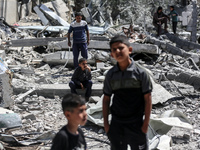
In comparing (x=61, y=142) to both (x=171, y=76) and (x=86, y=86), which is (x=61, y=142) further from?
(x=171, y=76)

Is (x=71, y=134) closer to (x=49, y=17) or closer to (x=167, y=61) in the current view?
(x=167, y=61)

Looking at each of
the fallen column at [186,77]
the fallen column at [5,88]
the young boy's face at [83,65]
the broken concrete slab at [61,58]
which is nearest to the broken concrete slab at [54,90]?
the young boy's face at [83,65]

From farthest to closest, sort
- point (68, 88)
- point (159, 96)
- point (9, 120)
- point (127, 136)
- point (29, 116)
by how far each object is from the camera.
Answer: point (68, 88)
point (159, 96)
point (29, 116)
point (9, 120)
point (127, 136)

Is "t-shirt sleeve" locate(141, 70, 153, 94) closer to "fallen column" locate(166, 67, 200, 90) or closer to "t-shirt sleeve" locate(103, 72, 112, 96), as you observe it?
Answer: "t-shirt sleeve" locate(103, 72, 112, 96)

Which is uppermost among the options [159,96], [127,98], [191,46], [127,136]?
[127,98]

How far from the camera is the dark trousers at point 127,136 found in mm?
2730

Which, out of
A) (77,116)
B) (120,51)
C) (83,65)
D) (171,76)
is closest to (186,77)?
(171,76)

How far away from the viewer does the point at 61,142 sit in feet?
7.23

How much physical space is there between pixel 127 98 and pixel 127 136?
1.13 ft

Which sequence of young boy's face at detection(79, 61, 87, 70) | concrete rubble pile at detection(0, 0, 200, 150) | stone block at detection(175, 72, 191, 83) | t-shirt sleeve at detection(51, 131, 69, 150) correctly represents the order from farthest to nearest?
1. stone block at detection(175, 72, 191, 83)
2. young boy's face at detection(79, 61, 87, 70)
3. concrete rubble pile at detection(0, 0, 200, 150)
4. t-shirt sleeve at detection(51, 131, 69, 150)

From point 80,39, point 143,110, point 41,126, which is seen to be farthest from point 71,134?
point 80,39

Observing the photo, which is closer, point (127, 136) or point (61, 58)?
point (127, 136)

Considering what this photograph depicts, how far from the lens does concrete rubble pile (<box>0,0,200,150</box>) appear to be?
4527 millimetres

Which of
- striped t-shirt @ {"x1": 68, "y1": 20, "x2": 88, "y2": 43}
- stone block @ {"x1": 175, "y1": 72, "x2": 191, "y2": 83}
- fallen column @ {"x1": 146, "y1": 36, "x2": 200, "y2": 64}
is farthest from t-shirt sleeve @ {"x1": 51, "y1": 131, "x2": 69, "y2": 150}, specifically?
fallen column @ {"x1": 146, "y1": 36, "x2": 200, "y2": 64}
